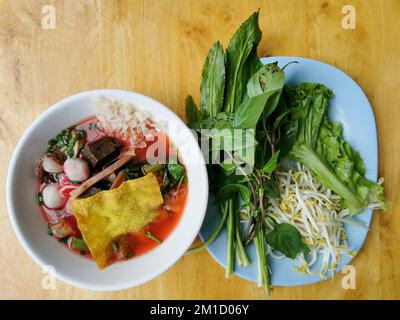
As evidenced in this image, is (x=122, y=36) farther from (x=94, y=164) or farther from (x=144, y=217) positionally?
(x=144, y=217)

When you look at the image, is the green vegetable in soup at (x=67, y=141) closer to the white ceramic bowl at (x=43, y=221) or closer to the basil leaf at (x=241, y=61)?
the white ceramic bowl at (x=43, y=221)

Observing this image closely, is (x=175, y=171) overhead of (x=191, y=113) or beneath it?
beneath

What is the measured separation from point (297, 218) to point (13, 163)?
117 cm

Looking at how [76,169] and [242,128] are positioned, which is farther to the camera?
[76,169]

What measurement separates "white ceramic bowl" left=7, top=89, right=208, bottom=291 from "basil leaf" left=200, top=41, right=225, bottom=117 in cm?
17

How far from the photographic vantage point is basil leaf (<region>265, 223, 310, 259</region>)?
1.67 m

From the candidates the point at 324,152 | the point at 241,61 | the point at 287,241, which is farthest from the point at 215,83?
the point at 287,241

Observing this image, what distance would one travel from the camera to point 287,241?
168cm

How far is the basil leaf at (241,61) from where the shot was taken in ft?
5.44

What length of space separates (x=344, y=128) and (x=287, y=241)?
565mm

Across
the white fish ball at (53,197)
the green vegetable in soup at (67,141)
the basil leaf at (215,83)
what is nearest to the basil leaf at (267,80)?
the basil leaf at (215,83)

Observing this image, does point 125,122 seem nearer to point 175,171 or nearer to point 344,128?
point 175,171

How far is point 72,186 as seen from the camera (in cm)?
169

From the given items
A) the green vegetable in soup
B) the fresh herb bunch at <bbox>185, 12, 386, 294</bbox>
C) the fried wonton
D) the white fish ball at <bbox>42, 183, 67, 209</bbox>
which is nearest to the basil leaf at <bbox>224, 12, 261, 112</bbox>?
the fresh herb bunch at <bbox>185, 12, 386, 294</bbox>
